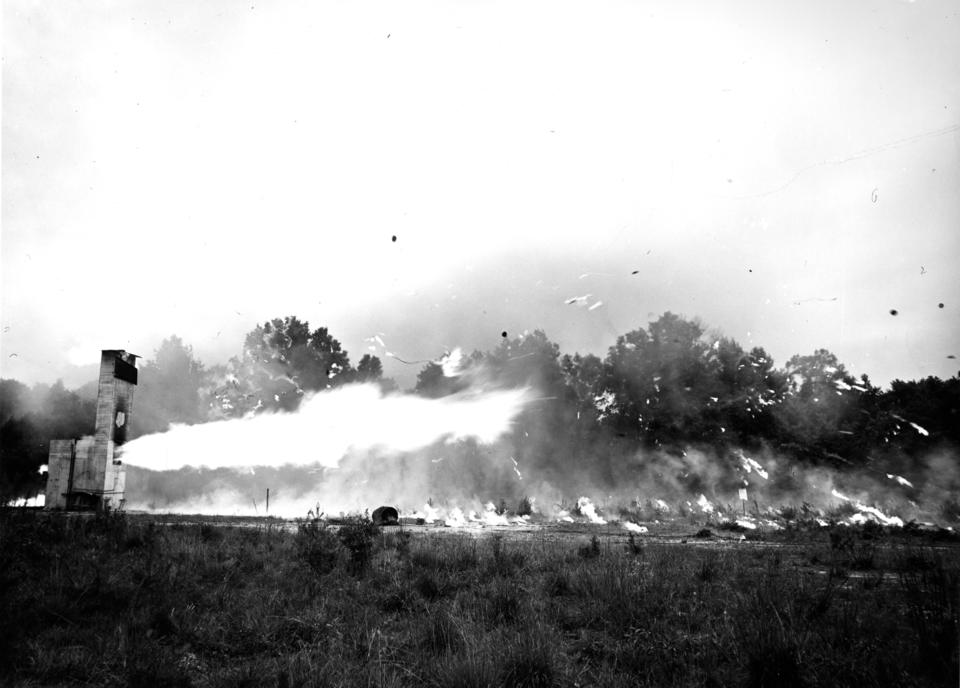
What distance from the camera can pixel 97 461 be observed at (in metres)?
26.0

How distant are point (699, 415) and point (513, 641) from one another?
49565 mm

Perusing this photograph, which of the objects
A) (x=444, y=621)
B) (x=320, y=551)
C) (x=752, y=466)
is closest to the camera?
(x=444, y=621)

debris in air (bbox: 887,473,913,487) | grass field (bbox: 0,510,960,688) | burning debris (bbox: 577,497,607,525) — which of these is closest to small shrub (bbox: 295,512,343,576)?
grass field (bbox: 0,510,960,688)

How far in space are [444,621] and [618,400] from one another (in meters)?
50.2

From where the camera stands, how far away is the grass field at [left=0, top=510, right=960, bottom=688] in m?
4.94

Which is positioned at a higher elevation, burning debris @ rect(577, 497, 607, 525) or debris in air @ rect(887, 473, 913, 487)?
debris in air @ rect(887, 473, 913, 487)

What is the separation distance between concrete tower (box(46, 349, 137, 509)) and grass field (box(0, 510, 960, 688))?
57.7 ft

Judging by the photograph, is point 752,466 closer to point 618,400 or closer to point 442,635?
point 618,400

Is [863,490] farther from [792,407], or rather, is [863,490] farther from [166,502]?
[166,502]

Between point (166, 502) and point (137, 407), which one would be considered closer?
point (166, 502)

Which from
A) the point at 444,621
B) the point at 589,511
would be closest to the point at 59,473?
the point at 444,621

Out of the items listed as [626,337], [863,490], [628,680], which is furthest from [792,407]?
[628,680]

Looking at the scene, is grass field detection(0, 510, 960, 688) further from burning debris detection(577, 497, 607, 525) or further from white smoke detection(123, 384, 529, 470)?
burning debris detection(577, 497, 607, 525)

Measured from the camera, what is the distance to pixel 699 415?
50719 mm
